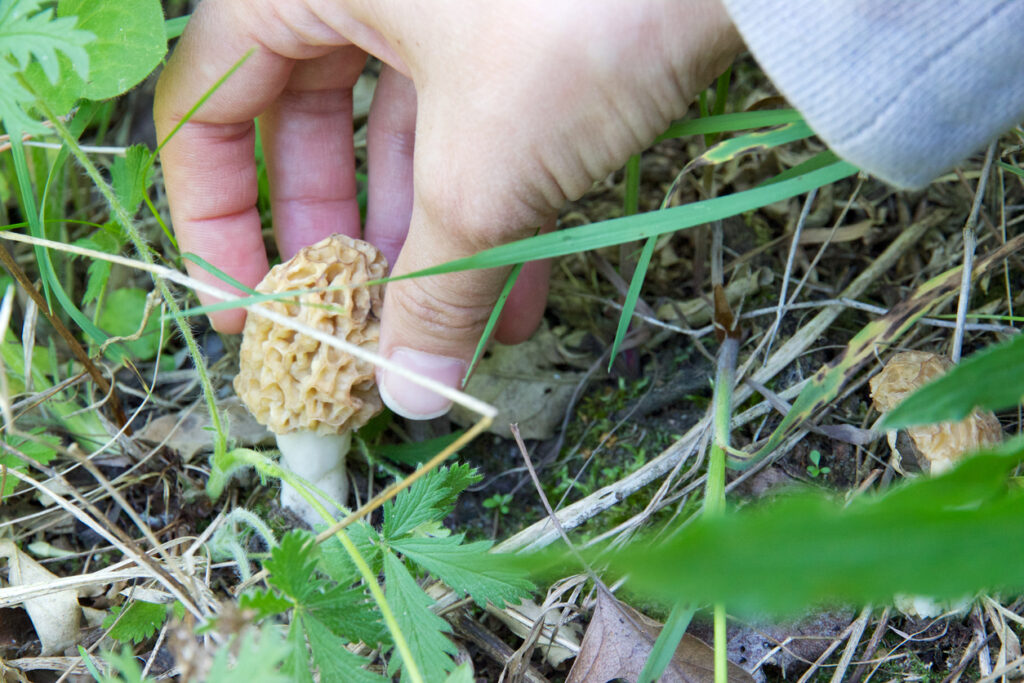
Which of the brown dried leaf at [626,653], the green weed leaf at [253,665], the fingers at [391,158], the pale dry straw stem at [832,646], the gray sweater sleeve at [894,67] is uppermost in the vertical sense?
the gray sweater sleeve at [894,67]

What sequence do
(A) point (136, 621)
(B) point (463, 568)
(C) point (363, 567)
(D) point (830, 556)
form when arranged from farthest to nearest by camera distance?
(A) point (136, 621), (B) point (463, 568), (C) point (363, 567), (D) point (830, 556)

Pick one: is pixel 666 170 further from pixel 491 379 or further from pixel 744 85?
pixel 491 379

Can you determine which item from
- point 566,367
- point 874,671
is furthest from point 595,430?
point 874,671

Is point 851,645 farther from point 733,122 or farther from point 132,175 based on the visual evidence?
point 132,175

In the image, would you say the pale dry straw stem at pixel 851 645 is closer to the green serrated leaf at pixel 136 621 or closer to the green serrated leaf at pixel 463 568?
the green serrated leaf at pixel 463 568

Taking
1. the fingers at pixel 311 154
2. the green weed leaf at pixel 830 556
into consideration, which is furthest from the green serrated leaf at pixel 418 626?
the fingers at pixel 311 154

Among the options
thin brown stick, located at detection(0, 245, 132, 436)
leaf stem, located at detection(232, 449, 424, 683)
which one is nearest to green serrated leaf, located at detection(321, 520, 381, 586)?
leaf stem, located at detection(232, 449, 424, 683)

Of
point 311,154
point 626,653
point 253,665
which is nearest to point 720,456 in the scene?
point 626,653
